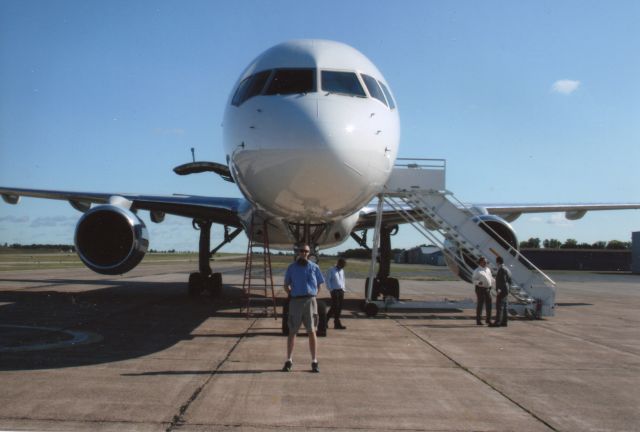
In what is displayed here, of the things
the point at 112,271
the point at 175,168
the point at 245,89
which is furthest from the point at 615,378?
the point at 175,168

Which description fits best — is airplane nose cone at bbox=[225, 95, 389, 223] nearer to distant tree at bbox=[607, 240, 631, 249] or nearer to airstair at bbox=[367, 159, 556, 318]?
airstair at bbox=[367, 159, 556, 318]

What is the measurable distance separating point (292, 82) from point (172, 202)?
277 inches

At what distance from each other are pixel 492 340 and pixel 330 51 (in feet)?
16.6

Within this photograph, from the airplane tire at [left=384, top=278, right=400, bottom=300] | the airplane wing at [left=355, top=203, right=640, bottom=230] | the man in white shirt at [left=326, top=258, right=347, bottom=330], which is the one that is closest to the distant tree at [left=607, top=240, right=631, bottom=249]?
the airplane wing at [left=355, top=203, right=640, bottom=230]

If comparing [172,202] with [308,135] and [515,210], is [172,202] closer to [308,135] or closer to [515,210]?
[308,135]

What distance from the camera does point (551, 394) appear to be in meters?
5.75

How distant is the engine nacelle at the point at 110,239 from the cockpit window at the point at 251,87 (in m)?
4.22

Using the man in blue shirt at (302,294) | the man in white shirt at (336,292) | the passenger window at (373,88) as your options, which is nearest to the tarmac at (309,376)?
the man in white shirt at (336,292)

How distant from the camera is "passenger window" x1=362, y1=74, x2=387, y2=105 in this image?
9.09 metres

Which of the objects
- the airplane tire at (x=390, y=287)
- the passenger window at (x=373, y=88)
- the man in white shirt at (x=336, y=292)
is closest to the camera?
the passenger window at (x=373, y=88)

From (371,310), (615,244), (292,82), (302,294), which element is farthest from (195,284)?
(615,244)

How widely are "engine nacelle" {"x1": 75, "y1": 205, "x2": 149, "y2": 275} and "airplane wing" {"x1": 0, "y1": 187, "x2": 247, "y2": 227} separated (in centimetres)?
191

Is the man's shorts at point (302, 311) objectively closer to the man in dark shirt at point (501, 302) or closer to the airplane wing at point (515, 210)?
the man in dark shirt at point (501, 302)

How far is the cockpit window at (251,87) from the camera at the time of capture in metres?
8.93
